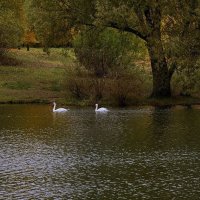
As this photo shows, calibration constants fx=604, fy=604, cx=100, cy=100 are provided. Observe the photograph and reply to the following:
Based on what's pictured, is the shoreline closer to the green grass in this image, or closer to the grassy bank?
the grassy bank

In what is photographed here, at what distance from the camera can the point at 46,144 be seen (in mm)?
27812

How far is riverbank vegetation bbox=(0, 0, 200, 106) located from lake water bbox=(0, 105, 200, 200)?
569 cm

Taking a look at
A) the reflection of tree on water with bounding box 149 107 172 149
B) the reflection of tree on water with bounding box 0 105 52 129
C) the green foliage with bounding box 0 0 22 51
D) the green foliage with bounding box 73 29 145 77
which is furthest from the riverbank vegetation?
the green foliage with bounding box 0 0 22 51

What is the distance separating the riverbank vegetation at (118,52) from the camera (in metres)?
42.7

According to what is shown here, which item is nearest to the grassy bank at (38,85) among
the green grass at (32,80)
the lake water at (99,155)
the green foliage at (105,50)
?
the green grass at (32,80)

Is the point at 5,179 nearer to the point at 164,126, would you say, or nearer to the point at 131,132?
the point at 131,132

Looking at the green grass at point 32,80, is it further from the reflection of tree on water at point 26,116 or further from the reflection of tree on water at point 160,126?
the reflection of tree on water at point 160,126

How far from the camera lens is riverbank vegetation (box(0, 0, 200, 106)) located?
42.7m

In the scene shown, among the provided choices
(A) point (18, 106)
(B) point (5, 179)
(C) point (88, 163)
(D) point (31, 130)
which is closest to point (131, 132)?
(D) point (31, 130)

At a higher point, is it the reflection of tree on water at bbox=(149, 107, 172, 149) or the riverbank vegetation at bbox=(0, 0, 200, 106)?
the riverbank vegetation at bbox=(0, 0, 200, 106)

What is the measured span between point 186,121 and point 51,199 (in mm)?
18537

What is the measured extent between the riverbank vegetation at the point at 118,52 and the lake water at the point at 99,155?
5.69 meters

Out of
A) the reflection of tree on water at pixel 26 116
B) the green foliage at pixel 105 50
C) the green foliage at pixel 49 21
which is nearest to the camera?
the reflection of tree on water at pixel 26 116

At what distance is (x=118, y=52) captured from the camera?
5478cm
